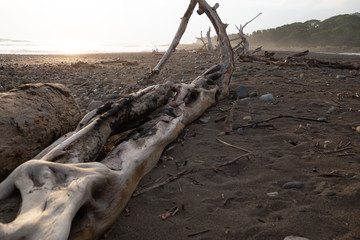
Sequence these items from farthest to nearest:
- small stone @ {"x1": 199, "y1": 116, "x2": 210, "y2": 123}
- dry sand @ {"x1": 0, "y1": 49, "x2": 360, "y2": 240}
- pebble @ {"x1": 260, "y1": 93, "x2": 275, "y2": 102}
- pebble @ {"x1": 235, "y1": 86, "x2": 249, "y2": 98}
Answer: pebble @ {"x1": 235, "y1": 86, "x2": 249, "y2": 98} < pebble @ {"x1": 260, "y1": 93, "x2": 275, "y2": 102} < small stone @ {"x1": 199, "y1": 116, "x2": 210, "y2": 123} < dry sand @ {"x1": 0, "y1": 49, "x2": 360, "y2": 240}

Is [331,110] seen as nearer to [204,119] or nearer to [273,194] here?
[204,119]

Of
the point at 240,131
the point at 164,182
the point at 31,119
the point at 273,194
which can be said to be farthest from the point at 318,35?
the point at 31,119

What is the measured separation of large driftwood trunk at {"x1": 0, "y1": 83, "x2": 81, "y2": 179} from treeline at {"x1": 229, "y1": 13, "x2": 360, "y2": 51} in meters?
33.9

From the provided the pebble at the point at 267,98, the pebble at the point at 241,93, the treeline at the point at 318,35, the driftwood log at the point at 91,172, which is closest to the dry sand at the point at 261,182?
the driftwood log at the point at 91,172

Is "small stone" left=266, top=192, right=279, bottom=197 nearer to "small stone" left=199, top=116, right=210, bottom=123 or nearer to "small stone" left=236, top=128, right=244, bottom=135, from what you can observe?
"small stone" left=236, top=128, right=244, bottom=135

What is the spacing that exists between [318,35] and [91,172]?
4169 cm

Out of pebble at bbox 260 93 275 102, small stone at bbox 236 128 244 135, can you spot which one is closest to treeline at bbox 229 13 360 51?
pebble at bbox 260 93 275 102

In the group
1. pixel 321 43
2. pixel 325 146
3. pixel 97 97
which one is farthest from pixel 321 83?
pixel 321 43

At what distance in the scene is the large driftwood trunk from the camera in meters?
2.20

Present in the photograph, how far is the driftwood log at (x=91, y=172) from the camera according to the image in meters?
1.38

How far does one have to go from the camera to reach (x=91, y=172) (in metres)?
1.75

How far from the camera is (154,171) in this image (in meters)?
2.59

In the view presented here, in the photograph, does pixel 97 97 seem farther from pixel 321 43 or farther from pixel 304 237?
pixel 321 43

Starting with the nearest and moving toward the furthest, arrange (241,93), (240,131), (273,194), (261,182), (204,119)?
(273,194) < (261,182) < (240,131) < (204,119) < (241,93)
